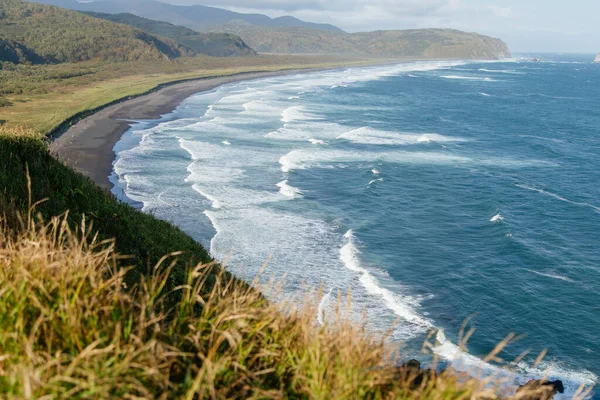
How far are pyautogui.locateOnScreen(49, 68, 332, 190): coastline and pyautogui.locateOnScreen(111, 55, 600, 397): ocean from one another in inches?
58.8

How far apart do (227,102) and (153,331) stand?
7489 centimetres

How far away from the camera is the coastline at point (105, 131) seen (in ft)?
125

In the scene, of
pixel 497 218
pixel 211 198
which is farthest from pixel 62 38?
pixel 497 218

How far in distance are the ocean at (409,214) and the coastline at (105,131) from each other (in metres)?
1.49

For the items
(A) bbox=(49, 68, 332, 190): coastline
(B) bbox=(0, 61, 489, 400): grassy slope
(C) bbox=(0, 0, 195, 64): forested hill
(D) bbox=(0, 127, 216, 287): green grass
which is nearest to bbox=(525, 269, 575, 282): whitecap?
(D) bbox=(0, 127, 216, 287): green grass

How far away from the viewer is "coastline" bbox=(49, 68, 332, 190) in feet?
125

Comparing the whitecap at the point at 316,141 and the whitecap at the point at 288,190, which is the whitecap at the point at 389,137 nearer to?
the whitecap at the point at 316,141

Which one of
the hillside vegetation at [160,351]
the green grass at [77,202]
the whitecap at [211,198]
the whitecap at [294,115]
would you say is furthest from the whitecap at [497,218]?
the whitecap at [294,115]

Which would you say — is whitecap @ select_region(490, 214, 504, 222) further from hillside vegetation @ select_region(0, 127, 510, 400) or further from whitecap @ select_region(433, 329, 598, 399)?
hillside vegetation @ select_region(0, 127, 510, 400)

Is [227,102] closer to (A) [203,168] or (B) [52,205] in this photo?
(A) [203,168]

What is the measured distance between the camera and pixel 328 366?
456 centimetres

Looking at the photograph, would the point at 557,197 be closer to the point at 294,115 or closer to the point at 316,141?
the point at 316,141

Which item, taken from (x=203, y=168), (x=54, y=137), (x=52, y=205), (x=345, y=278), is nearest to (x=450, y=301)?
(x=345, y=278)

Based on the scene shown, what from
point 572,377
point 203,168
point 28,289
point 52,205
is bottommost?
point 572,377
